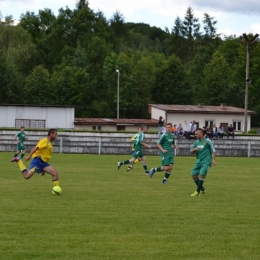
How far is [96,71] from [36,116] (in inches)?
1313

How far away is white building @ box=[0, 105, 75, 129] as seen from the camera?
67875 mm

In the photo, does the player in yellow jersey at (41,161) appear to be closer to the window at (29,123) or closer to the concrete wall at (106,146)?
the concrete wall at (106,146)

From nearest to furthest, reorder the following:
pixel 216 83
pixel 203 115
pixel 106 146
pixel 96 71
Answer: pixel 106 146, pixel 203 115, pixel 216 83, pixel 96 71

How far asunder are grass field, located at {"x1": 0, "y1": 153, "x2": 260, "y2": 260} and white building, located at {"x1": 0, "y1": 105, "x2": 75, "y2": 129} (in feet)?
155

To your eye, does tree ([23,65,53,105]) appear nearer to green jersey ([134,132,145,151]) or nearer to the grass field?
green jersey ([134,132,145,151])

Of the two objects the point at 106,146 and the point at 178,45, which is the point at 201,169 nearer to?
the point at 106,146

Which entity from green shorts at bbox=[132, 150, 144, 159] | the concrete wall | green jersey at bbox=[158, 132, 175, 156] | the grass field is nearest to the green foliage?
the concrete wall

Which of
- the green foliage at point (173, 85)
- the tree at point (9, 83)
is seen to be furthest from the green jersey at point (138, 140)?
the green foliage at point (173, 85)

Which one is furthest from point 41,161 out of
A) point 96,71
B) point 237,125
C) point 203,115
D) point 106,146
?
point 96,71

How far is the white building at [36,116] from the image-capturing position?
67.9 meters

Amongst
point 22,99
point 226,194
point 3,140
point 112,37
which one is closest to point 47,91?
point 22,99

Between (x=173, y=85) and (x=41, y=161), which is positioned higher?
(x=173, y=85)

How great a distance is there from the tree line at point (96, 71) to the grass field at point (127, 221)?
68.8m

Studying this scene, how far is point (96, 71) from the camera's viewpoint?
331 ft
